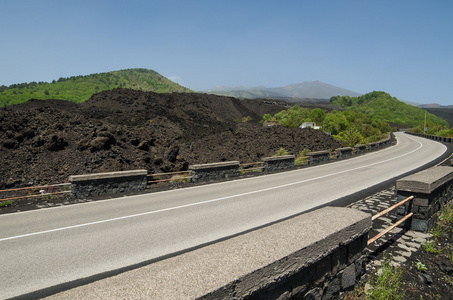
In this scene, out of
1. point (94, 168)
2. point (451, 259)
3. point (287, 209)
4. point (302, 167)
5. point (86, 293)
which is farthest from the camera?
point (302, 167)

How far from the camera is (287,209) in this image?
879cm

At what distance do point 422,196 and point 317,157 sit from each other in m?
16.7

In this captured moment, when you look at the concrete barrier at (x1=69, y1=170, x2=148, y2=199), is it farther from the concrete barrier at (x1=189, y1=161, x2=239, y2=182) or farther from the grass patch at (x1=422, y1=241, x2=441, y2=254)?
the grass patch at (x1=422, y1=241, x2=441, y2=254)

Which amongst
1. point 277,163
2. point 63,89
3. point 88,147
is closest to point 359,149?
point 277,163

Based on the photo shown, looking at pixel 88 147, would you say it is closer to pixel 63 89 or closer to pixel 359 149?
pixel 359 149

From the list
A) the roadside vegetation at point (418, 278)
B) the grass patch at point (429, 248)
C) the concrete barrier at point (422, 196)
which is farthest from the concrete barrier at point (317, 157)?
the grass patch at point (429, 248)

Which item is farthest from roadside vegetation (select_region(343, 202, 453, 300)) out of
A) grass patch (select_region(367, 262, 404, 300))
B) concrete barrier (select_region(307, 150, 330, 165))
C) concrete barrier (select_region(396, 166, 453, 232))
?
concrete barrier (select_region(307, 150, 330, 165))

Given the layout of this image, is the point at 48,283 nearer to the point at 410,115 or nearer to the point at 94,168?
the point at 94,168

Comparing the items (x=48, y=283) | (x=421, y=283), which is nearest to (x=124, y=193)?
(x=48, y=283)

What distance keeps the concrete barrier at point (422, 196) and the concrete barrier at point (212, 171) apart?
30.3 ft

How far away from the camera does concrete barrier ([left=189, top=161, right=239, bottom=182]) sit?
531 inches

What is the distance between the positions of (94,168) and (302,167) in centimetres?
1380

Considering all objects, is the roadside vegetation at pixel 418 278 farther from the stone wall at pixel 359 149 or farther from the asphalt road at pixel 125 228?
the stone wall at pixel 359 149

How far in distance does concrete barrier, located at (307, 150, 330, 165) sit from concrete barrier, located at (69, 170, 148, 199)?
1377cm
